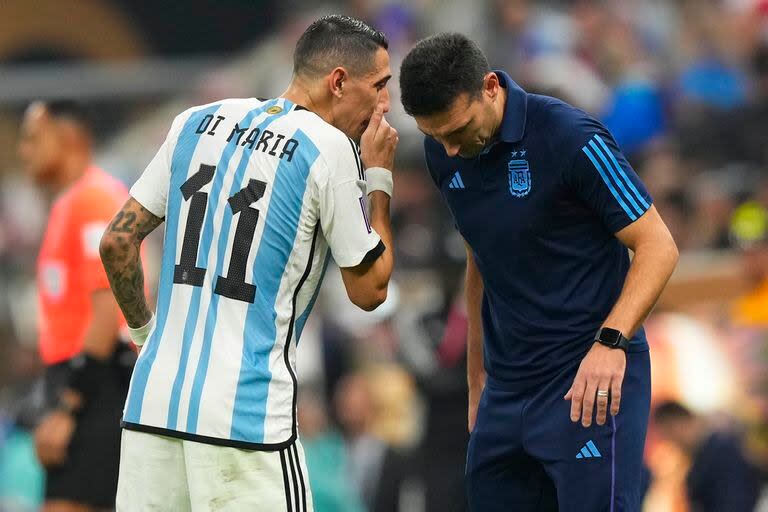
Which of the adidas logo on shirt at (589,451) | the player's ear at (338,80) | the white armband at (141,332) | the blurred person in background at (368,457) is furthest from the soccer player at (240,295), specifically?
the blurred person in background at (368,457)

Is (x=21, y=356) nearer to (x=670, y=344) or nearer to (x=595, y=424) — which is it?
(x=670, y=344)

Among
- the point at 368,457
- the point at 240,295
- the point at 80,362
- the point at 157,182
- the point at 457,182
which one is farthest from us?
the point at 368,457

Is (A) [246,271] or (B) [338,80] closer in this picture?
(A) [246,271]

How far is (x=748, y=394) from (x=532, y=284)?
13.4 ft

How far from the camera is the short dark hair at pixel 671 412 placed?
26.6ft

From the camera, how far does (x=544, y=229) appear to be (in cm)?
480

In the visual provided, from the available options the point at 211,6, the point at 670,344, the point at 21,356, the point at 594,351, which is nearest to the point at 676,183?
the point at 670,344

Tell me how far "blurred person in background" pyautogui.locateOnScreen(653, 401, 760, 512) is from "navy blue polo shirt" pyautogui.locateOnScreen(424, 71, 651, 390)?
3.33m

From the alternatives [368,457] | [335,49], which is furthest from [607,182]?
[368,457]

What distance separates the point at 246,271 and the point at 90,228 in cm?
223

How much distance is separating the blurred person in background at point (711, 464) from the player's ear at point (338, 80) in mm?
4013

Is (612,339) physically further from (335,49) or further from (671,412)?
(671,412)

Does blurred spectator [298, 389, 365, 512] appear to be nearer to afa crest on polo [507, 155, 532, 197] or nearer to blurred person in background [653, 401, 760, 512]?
blurred person in background [653, 401, 760, 512]

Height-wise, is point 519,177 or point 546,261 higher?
point 519,177
